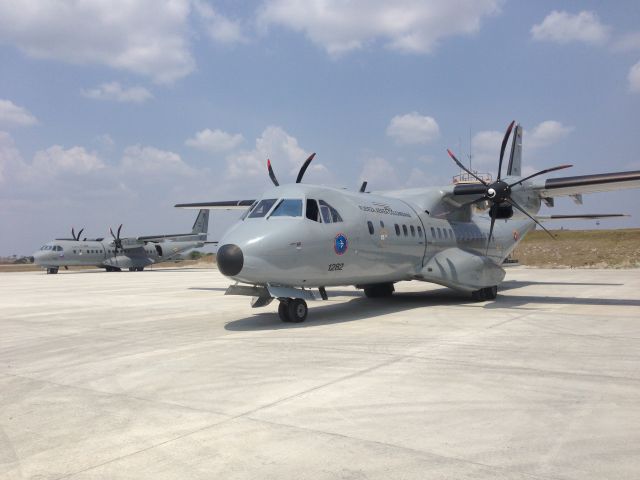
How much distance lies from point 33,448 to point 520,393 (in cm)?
468

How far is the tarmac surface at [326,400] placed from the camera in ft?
12.8

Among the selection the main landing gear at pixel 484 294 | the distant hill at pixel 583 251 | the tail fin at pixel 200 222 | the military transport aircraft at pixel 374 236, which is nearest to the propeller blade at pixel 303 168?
the military transport aircraft at pixel 374 236

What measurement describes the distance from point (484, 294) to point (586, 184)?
4.34 metres

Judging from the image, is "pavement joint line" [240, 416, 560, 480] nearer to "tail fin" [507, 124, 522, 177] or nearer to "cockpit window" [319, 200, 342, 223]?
"cockpit window" [319, 200, 342, 223]

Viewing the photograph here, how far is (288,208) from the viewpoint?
37.8ft

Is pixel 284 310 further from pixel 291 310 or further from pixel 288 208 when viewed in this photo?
pixel 288 208

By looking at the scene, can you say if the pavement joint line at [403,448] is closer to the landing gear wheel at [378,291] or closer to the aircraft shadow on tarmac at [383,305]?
the aircraft shadow on tarmac at [383,305]

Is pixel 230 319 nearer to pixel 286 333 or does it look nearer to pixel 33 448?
pixel 286 333

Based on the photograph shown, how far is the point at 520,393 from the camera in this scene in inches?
223

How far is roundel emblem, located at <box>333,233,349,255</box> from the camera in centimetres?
1188

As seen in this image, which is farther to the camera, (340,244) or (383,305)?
(383,305)

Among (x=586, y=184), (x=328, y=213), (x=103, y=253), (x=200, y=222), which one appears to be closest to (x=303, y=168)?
(x=328, y=213)

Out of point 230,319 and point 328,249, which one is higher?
point 328,249

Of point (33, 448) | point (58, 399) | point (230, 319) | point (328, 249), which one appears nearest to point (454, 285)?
point (328, 249)
